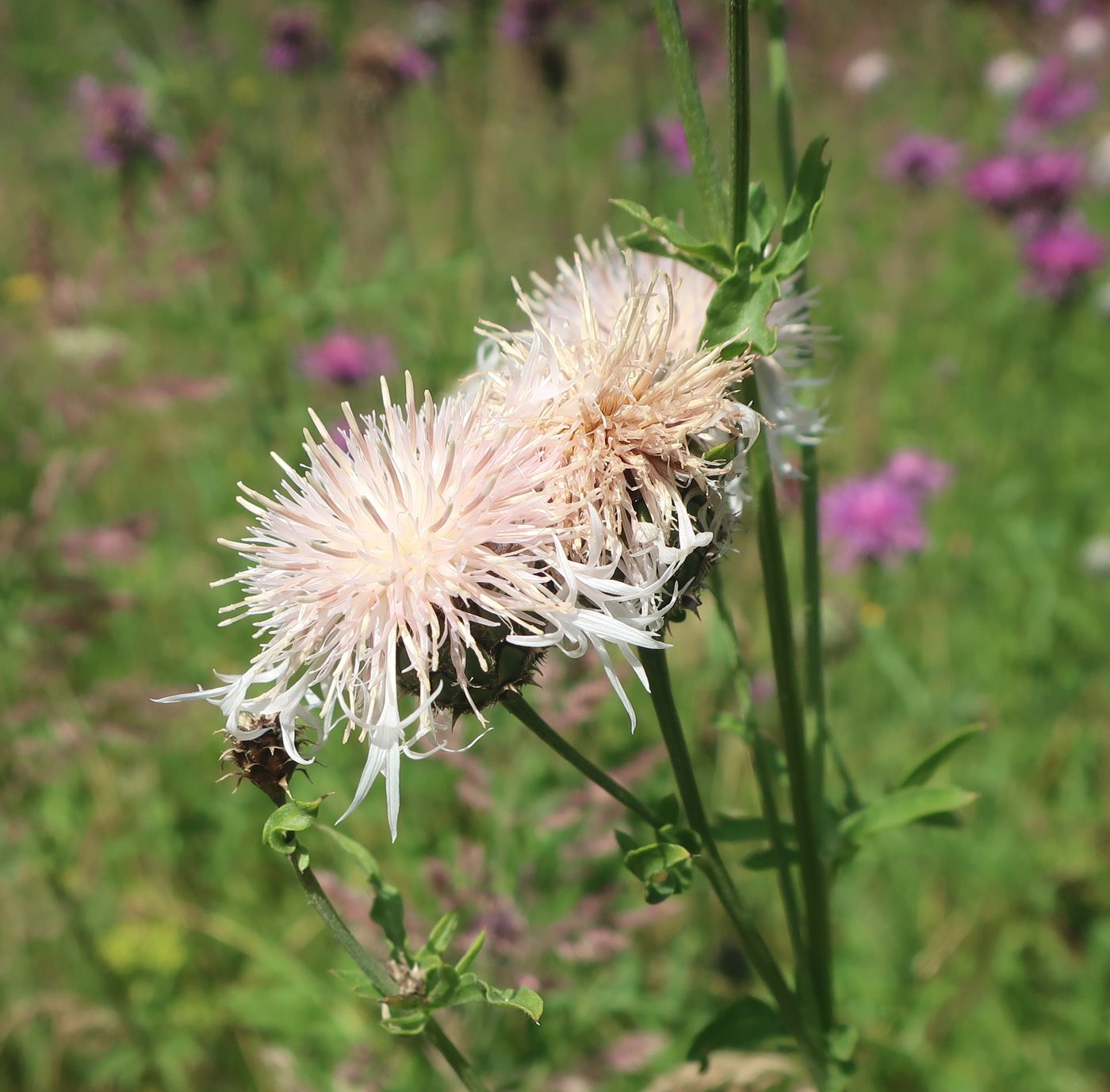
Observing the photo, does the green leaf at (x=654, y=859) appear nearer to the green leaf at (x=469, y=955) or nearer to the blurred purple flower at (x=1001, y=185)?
the green leaf at (x=469, y=955)

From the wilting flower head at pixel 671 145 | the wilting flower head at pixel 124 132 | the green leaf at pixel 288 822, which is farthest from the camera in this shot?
the wilting flower head at pixel 671 145

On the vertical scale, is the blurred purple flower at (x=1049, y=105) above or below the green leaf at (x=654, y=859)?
above

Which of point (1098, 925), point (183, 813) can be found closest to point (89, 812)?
point (183, 813)

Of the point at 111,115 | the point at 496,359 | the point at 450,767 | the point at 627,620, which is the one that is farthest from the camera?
the point at 111,115

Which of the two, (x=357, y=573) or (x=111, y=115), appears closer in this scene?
(x=357, y=573)

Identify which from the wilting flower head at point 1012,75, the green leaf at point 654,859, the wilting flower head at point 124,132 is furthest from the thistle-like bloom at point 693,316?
the wilting flower head at point 1012,75

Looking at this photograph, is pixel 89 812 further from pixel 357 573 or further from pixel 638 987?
pixel 357 573

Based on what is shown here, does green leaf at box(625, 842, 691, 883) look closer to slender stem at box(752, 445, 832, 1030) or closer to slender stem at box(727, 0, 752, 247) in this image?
slender stem at box(752, 445, 832, 1030)
